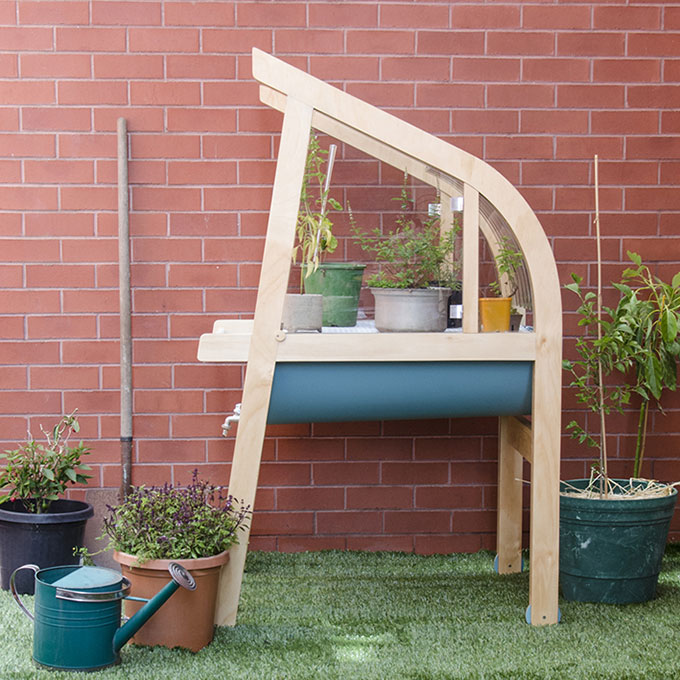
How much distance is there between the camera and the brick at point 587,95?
326cm

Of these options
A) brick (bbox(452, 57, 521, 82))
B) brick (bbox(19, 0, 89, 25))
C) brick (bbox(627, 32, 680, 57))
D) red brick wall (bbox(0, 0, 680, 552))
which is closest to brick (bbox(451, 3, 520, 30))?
red brick wall (bbox(0, 0, 680, 552))

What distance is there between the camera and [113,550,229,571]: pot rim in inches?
91.4

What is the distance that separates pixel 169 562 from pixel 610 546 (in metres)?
1.34

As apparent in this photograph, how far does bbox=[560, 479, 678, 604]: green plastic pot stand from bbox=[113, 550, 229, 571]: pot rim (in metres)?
1.09

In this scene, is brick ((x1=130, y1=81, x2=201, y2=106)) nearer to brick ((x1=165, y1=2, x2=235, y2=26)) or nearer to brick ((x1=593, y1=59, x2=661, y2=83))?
brick ((x1=165, y1=2, x2=235, y2=26))

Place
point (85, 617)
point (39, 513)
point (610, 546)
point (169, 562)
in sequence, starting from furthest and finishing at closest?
point (39, 513) → point (610, 546) → point (169, 562) → point (85, 617)

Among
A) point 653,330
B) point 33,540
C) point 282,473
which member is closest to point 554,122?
point 653,330

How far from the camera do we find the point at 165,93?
3.20m

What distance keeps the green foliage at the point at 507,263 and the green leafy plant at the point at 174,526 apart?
0.97m

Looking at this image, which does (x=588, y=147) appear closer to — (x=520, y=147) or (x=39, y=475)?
(x=520, y=147)

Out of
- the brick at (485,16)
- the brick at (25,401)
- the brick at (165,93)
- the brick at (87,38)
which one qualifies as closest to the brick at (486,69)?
the brick at (485,16)

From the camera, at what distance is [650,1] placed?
3.26 metres

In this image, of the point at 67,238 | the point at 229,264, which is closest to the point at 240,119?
the point at 229,264

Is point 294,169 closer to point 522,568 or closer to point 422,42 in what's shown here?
point 422,42
